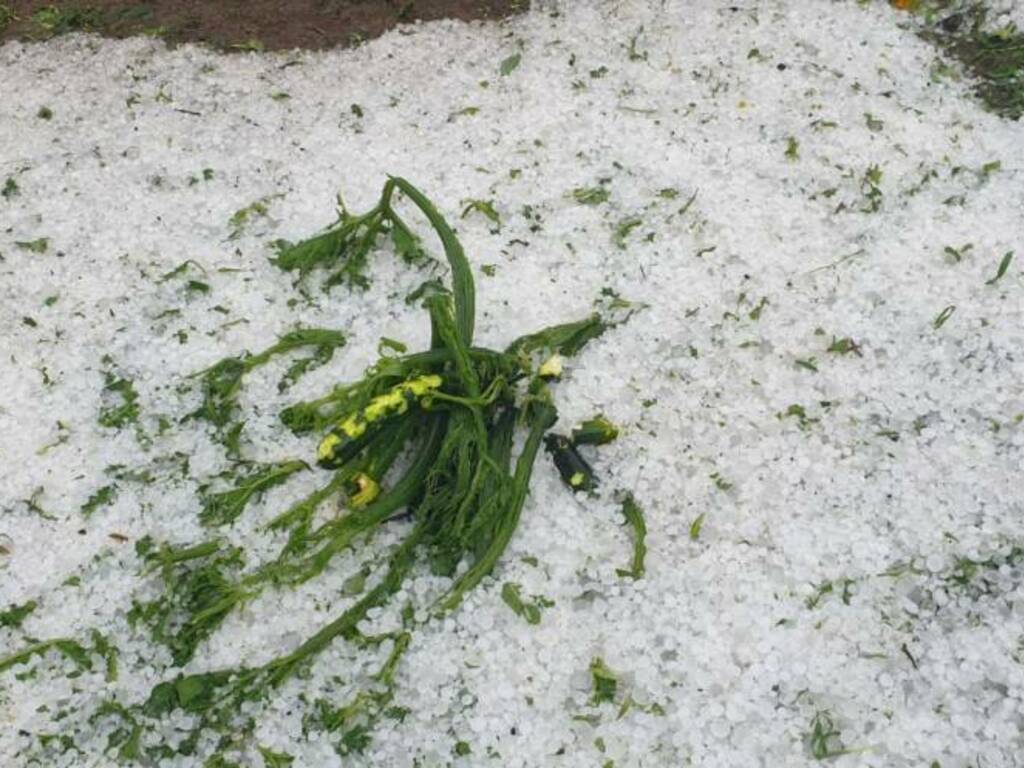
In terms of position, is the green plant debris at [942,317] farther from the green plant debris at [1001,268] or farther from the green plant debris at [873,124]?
the green plant debris at [873,124]

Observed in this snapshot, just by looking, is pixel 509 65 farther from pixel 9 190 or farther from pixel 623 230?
pixel 9 190

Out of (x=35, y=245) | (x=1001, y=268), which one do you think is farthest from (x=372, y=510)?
(x=1001, y=268)

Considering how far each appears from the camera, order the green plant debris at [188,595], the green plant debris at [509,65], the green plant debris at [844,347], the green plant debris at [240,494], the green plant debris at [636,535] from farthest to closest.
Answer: the green plant debris at [509,65] → the green plant debris at [844,347] → the green plant debris at [240,494] → the green plant debris at [636,535] → the green plant debris at [188,595]

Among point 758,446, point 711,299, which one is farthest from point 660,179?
point 758,446

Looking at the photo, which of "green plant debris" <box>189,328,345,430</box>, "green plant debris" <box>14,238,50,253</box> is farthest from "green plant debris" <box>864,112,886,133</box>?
"green plant debris" <box>14,238,50,253</box>

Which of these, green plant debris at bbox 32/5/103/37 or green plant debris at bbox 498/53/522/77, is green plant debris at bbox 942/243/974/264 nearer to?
green plant debris at bbox 498/53/522/77

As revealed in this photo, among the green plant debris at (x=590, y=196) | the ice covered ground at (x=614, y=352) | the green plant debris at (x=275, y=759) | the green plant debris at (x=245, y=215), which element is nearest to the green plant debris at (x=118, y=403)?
the ice covered ground at (x=614, y=352)
